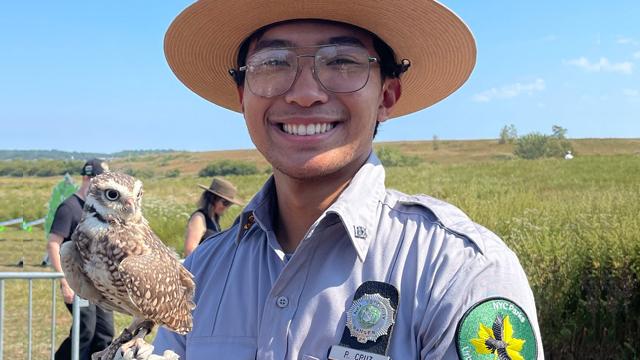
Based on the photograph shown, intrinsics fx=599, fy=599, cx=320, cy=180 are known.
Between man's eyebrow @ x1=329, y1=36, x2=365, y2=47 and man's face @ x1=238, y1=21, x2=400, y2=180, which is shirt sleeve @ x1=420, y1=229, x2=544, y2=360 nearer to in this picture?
man's face @ x1=238, y1=21, x2=400, y2=180

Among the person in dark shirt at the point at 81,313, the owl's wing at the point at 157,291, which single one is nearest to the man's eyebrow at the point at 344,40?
the owl's wing at the point at 157,291

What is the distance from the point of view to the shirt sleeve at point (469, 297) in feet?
5.54

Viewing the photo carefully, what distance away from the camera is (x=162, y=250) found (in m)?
2.32

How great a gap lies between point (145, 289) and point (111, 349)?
0.25m

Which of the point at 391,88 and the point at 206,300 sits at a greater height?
the point at 391,88

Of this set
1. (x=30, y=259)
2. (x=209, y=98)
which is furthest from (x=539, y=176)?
(x=209, y=98)

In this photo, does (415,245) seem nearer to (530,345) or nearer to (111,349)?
(530,345)

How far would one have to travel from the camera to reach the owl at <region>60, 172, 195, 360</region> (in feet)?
7.04

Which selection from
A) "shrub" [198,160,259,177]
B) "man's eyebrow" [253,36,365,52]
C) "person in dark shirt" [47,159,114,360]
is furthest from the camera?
"shrub" [198,160,259,177]

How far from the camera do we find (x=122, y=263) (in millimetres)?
2129

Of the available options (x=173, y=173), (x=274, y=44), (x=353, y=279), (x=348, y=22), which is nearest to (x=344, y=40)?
(x=348, y=22)

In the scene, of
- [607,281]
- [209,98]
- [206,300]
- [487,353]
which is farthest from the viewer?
[607,281]

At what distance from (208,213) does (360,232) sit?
6.06 metres

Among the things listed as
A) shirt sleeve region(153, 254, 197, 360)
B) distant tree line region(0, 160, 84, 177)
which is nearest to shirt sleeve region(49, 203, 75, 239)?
distant tree line region(0, 160, 84, 177)
